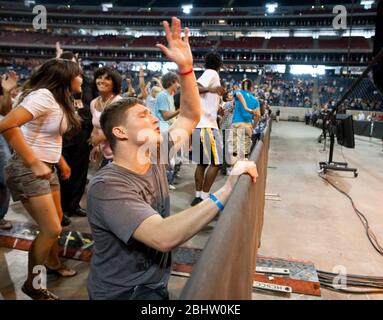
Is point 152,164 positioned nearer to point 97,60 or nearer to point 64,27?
point 97,60

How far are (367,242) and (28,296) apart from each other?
3.46m

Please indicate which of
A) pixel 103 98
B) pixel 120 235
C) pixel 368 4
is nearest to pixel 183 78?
pixel 120 235

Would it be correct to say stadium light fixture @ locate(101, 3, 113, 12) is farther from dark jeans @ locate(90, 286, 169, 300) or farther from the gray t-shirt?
dark jeans @ locate(90, 286, 169, 300)

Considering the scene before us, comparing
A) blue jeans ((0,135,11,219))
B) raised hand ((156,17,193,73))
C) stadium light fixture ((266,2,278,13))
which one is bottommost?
blue jeans ((0,135,11,219))

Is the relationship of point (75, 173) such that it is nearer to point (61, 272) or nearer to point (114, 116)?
point (61, 272)

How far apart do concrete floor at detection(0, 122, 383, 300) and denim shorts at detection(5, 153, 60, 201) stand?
884 mm

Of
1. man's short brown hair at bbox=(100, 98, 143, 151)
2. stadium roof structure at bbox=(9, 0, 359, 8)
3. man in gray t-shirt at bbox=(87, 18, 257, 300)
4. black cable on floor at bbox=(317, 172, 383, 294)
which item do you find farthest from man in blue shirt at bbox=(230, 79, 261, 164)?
stadium roof structure at bbox=(9, 0, 359, 8)

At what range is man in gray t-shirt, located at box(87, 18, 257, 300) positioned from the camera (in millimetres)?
1228

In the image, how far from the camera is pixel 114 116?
1.54 meters

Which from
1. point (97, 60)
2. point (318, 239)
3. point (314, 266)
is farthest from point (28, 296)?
point (97, 60)

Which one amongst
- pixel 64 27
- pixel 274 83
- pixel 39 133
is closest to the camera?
pixel 39 133

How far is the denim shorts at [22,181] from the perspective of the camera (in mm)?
2209

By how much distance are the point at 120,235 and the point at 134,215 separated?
103 millimetres

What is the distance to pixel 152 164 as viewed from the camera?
5.62ft
